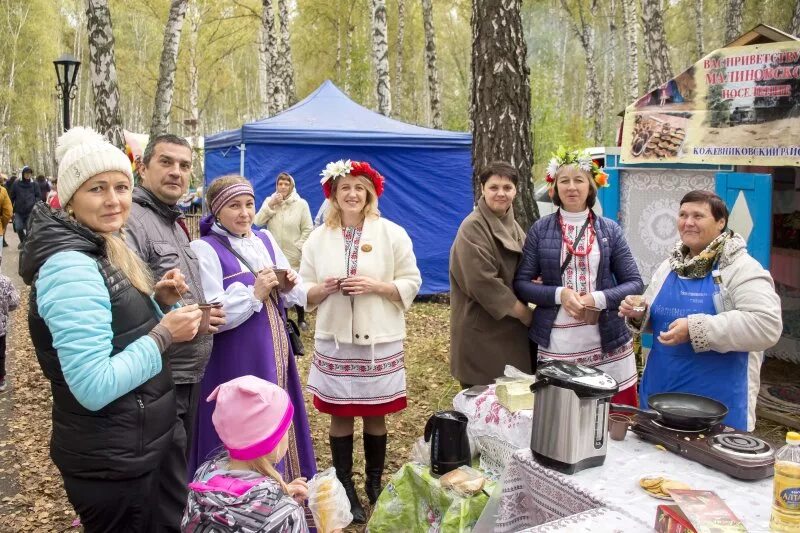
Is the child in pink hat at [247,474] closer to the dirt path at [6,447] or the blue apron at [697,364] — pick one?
the blue apron at [697,364]

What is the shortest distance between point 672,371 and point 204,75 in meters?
32.7

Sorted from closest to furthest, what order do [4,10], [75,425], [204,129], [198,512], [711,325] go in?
[198,512], [75,425], [711,325], [4,10], [204,129]

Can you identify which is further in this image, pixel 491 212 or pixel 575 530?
pixel 491 212

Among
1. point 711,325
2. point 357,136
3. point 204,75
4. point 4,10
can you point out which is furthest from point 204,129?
point 711,325

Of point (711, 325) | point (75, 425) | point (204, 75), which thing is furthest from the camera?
point (204, 75)

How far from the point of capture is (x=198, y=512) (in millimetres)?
1767

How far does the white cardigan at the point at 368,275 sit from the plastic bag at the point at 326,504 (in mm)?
844

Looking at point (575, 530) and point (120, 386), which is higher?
point (120, 386)

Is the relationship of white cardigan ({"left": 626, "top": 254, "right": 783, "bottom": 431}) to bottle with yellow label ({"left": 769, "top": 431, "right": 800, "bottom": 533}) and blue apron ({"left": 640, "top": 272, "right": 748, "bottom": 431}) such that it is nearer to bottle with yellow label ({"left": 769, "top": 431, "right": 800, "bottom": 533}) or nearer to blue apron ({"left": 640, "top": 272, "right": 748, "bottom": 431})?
blue apron ({"left": 640, "top": 272, "right": 748, "bottom": 431})

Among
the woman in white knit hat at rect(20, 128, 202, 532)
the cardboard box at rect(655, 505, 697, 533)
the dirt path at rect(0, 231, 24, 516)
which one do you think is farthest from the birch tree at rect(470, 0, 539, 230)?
the dirt path at rect(0, 231, 24, 516)

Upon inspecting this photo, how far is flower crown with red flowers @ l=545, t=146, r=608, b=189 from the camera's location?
136 inches

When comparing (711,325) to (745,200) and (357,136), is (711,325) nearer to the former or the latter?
(745,200)

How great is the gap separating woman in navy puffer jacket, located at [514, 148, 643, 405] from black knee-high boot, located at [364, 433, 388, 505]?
1.04 metres

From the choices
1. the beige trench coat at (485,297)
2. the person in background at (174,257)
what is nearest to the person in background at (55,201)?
the person in background at (174,257)
